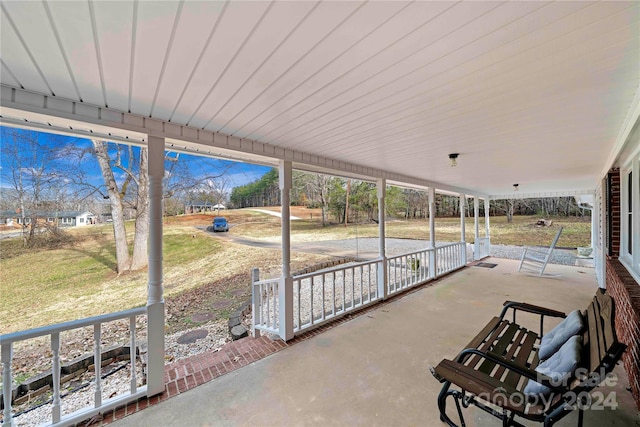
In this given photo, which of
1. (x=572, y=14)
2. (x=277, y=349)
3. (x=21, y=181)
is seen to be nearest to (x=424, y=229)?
(x=277, y=349)

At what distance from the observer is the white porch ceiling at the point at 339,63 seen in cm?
100

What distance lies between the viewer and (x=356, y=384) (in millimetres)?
2262

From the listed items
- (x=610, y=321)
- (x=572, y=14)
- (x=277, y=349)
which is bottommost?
(x=277, y=349)

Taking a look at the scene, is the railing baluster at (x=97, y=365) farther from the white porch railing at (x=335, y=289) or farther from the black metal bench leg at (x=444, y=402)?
the black metal bench leg at (x=444, y=402)

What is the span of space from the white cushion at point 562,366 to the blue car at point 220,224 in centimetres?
603

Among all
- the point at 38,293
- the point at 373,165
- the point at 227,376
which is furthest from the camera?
the point at 373,165

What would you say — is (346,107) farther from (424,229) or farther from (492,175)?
(424,229)

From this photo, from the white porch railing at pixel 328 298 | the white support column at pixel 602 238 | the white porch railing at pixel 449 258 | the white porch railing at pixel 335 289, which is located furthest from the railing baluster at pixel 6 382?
the white support column at pixel 602 238

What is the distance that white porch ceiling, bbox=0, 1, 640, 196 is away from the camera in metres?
1.00

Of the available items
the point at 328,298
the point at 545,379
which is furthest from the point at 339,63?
the point at 328,298

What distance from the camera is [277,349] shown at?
2.91 meters

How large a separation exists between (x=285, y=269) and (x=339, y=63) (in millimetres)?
2472

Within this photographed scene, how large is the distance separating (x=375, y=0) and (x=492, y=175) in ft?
17.6

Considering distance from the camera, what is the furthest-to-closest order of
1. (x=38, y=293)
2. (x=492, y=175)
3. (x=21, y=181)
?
(x=492, y=175), (x=38, y=293), (x=21, y=181)
